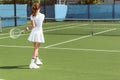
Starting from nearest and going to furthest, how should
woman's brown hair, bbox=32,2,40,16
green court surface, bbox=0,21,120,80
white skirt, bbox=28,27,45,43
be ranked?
1. green court surface, bbox=0,21,120,80
2. woman's brown hair, bbox=32,2,40,16
3. white skirt, bbox=28,27,45,43

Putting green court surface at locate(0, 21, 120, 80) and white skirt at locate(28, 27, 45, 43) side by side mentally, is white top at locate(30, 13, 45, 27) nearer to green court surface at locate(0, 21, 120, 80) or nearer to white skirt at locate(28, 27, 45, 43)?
white skirt at locate(28, 27, 45, 43)

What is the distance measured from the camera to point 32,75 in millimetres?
7836

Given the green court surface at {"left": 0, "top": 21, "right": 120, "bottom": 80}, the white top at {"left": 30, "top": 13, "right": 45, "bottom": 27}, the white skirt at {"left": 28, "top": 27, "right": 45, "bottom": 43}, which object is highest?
the white top at {"left": 30, "top": 13, "right": 45, "bottom": 27}

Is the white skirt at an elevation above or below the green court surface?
above

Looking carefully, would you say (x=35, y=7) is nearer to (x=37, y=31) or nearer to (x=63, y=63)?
(x=37, y=31)

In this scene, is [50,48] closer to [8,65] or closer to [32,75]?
[8,65]

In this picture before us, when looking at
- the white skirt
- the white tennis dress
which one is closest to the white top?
the white tennis dress

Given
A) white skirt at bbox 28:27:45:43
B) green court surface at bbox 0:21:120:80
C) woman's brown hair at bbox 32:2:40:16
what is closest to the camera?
green court surface at bbox 0:21:120:80

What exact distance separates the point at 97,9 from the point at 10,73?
A: 27424mm

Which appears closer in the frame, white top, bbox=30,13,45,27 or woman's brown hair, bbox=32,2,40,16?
woman's brown hair, bbox=32,2,40,16

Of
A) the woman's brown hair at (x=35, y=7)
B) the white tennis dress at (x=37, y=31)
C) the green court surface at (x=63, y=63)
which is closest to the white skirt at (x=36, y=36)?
the white tennis dress at (x=37, y=31)

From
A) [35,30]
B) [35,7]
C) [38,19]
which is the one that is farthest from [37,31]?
[35,7]

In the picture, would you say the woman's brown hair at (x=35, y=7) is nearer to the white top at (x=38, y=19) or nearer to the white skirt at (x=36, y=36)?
the white top at (x=38, y=19)

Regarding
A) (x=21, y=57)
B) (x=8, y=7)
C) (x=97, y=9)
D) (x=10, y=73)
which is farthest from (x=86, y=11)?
(x=10, y=73)
